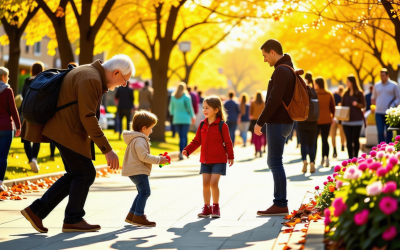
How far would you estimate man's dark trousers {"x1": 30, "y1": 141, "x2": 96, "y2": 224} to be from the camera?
6.49 meters

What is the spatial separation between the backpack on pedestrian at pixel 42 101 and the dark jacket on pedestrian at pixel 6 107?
3428mm

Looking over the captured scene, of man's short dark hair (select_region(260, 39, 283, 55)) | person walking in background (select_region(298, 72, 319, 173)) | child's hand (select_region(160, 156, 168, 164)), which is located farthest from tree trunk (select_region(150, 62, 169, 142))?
child's hand (select_region(160, 156, 168, 164))

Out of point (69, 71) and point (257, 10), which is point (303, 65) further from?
point (69, 71)

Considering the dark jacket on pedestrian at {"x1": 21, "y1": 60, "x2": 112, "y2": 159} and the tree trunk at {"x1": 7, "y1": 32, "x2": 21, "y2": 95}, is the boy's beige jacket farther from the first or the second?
the tree trunk at {"x1": 7, "y1": 32, "x2": 21, "y2": 95}

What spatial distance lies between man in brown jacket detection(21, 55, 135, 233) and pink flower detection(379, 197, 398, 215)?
2964mm

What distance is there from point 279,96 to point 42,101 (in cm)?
273

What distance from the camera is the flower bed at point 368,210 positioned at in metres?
4.20

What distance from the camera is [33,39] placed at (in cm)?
1933

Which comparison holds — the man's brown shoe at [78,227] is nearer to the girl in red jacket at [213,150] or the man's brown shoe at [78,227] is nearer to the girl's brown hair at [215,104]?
the girl in red jacket at [213,150]

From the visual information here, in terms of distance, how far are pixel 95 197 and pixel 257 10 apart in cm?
1275

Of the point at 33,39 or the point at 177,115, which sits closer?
the point at 177,115

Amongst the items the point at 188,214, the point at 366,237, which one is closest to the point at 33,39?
the point at 188,214

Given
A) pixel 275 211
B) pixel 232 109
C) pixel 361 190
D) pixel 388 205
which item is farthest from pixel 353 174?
pixel 232 109

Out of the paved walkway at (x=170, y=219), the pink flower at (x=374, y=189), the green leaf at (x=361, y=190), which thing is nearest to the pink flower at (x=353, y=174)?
the green leaf at (x=361, y=190)
